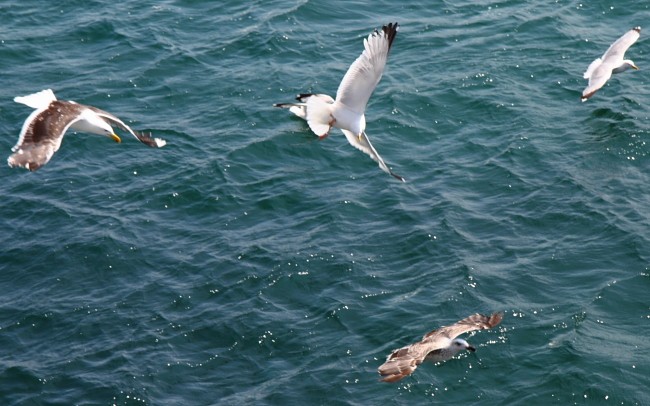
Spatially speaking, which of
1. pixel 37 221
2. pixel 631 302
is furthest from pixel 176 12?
pixel 631 302

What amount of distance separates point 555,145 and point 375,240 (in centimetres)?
583

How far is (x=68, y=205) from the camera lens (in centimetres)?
2375

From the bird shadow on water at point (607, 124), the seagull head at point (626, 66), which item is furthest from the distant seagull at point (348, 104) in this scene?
the seagull head at point (626, 66)

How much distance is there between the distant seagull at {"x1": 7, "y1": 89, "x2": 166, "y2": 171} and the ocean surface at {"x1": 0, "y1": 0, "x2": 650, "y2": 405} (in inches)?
130

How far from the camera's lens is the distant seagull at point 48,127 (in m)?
17.4

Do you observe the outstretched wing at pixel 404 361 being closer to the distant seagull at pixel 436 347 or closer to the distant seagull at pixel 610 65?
the distant seagull at pixel 436 347

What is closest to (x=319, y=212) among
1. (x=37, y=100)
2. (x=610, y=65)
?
(x=37, y=100)

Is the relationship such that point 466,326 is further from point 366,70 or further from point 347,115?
point 366,70

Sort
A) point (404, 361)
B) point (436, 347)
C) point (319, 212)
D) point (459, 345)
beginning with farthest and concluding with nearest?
1. point (319, 212)
2. point (459, 345)
3. point (436, 347)
4. point (404, 361)

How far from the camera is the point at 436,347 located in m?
18.3

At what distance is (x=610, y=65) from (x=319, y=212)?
8.62 m

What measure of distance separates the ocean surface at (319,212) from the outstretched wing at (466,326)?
2.04 ft

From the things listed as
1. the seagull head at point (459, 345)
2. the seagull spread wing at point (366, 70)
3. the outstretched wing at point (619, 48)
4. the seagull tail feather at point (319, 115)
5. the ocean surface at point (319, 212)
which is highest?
the seagull spread wing at point (366, 70)

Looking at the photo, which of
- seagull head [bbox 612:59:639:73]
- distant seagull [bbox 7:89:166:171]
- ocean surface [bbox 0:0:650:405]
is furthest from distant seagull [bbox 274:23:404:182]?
seagull head [bbox 612:59:639:73]
